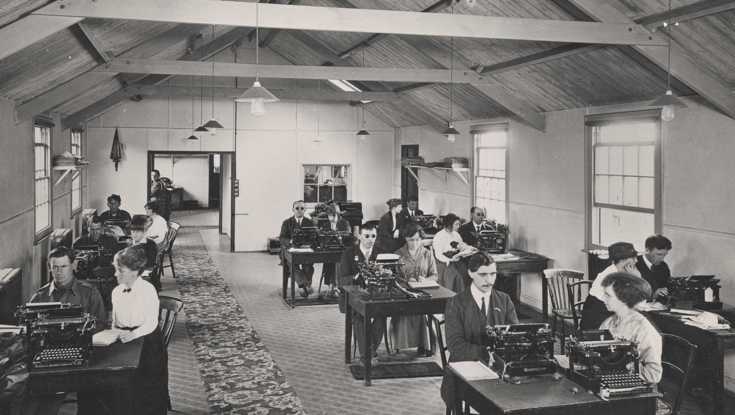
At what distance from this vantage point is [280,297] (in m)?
10.6

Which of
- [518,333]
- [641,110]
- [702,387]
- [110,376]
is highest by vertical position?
[641,110]

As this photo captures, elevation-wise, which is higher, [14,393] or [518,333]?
[518,333]

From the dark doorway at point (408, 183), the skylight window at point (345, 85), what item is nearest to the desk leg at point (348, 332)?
the dark doorway at point (408, 183)

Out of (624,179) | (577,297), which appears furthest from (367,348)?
(624,179)

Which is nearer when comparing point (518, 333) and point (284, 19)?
point (518, 333)

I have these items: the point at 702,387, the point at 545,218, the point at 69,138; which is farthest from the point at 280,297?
the point at 702,387

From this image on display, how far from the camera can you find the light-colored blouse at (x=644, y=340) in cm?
393

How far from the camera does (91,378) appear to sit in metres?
4.18

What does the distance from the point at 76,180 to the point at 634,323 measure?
39.4ft

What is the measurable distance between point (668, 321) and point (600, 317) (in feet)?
2.58

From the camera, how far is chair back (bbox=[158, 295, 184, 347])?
536 centimetres

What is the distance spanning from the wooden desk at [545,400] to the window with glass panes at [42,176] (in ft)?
24.3

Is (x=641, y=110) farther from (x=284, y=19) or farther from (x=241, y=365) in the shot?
(x=241, y=365)

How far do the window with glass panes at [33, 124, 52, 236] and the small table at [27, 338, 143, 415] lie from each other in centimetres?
571
